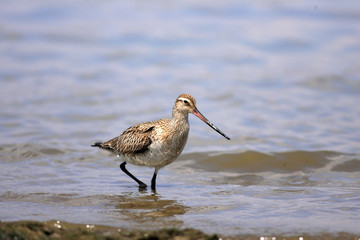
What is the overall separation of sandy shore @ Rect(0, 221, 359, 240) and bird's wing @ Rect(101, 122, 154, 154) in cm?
212

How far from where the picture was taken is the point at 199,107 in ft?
42.9

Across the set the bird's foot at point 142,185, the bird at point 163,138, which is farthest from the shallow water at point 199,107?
the bird at point 163,138

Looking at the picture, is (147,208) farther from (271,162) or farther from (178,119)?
(271,162)

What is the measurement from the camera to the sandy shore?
5.48 m

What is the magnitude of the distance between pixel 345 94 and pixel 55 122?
20.6 feet

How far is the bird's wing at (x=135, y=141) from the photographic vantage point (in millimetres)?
8266

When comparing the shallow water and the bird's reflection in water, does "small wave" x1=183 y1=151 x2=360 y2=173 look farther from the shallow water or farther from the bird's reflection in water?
the bird's reflection in water

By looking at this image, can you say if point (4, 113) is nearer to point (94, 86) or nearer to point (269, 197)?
point (94, 86)

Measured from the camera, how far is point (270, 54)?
16297 millimetres

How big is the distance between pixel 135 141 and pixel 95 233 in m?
2.52

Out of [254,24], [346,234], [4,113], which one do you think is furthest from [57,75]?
[346,234]

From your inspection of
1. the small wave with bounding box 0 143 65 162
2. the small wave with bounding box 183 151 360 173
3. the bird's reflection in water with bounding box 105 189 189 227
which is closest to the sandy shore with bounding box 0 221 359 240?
the bird's reflection in water with bounding box 105 189 189 227

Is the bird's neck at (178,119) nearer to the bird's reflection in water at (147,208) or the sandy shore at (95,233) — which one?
the bird's reflection in water at (147,208)

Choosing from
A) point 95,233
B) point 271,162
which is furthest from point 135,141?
point 271,162
